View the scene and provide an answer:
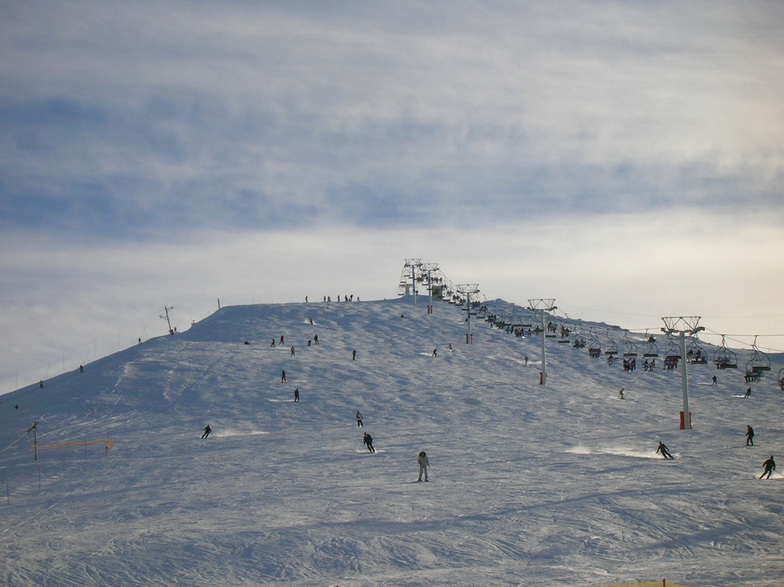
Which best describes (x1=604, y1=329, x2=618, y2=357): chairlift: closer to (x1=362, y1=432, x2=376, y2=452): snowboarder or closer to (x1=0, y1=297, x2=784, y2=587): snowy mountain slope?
(x1=0, y1=297, x2=784, y2=587): snowy mountain slope

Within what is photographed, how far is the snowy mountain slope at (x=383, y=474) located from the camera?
47.5 ft

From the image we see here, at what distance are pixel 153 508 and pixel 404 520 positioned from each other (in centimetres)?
828

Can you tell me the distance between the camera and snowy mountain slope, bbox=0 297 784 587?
14.5 meters

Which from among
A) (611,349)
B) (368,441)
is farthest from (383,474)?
(611,349)

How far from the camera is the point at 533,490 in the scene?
2020 centimetres

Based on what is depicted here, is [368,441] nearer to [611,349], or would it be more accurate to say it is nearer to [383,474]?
[383,474]

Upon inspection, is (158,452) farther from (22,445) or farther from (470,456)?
(470,456)

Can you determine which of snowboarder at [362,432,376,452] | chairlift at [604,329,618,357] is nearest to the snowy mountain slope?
snowboarder at [362,432,376,452]

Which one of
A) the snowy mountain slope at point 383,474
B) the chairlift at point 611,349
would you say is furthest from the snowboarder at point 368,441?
the chairlift at point 611,349

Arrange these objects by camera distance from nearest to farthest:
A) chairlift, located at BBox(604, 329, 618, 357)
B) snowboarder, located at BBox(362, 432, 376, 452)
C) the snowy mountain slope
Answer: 1. the snowy mountain slope
2. snowboarder, located at BBox(362, 432, 376, 452)
3. chairlift, located at BBox(604, 329, 618, 357)

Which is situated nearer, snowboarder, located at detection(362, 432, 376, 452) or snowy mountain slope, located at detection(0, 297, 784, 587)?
snowy mountain slope, located at detection(0, 297, 784, 587)

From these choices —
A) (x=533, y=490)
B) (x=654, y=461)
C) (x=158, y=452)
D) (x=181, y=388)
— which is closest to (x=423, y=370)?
(x=181, y=388)

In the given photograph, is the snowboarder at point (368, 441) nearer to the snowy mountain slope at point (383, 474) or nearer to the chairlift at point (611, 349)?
the snowy mountain slope at point (383, 474)

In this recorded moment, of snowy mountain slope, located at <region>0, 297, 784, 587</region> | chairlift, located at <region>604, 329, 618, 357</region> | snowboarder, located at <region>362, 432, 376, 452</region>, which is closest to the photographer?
snowy mountain slope, located at <region>0, 297, 784, 587</region>
